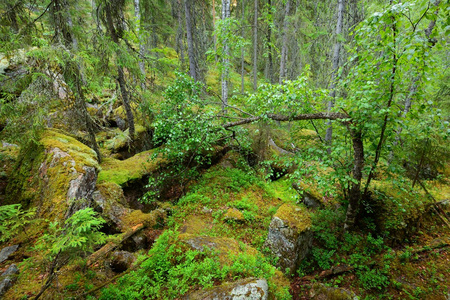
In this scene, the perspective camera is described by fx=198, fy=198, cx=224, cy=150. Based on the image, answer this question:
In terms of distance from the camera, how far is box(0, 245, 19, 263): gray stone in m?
3.32

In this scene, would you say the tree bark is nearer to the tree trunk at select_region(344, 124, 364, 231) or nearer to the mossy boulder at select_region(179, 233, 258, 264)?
the tree trunk at select_region(344, 124, 364, 231)

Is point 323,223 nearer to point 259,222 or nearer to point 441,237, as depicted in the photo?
point 259,222

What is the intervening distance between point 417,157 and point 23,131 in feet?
36.6

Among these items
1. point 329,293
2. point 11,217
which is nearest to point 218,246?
point 329,293

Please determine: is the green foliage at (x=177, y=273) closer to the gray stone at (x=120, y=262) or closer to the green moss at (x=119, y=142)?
the gray stone at (x=120, y=262)

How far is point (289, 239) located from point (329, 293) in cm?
132

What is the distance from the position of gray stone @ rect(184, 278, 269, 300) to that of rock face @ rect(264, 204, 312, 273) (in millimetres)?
2314

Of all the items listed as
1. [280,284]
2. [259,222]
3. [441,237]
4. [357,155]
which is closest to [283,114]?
[357,155]

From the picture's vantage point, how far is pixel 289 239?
5.04m

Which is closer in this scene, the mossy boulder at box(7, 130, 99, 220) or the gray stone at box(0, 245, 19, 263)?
the gray stone at box(0, 245, 19, 263)

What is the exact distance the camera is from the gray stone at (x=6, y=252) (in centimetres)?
332

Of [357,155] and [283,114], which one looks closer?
[357,155]

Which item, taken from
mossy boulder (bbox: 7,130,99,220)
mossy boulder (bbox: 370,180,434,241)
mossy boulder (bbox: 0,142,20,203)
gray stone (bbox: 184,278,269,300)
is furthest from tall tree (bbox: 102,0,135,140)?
mossy boulder (bbox: 370,180,434,241)

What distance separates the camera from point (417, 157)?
5883mm
